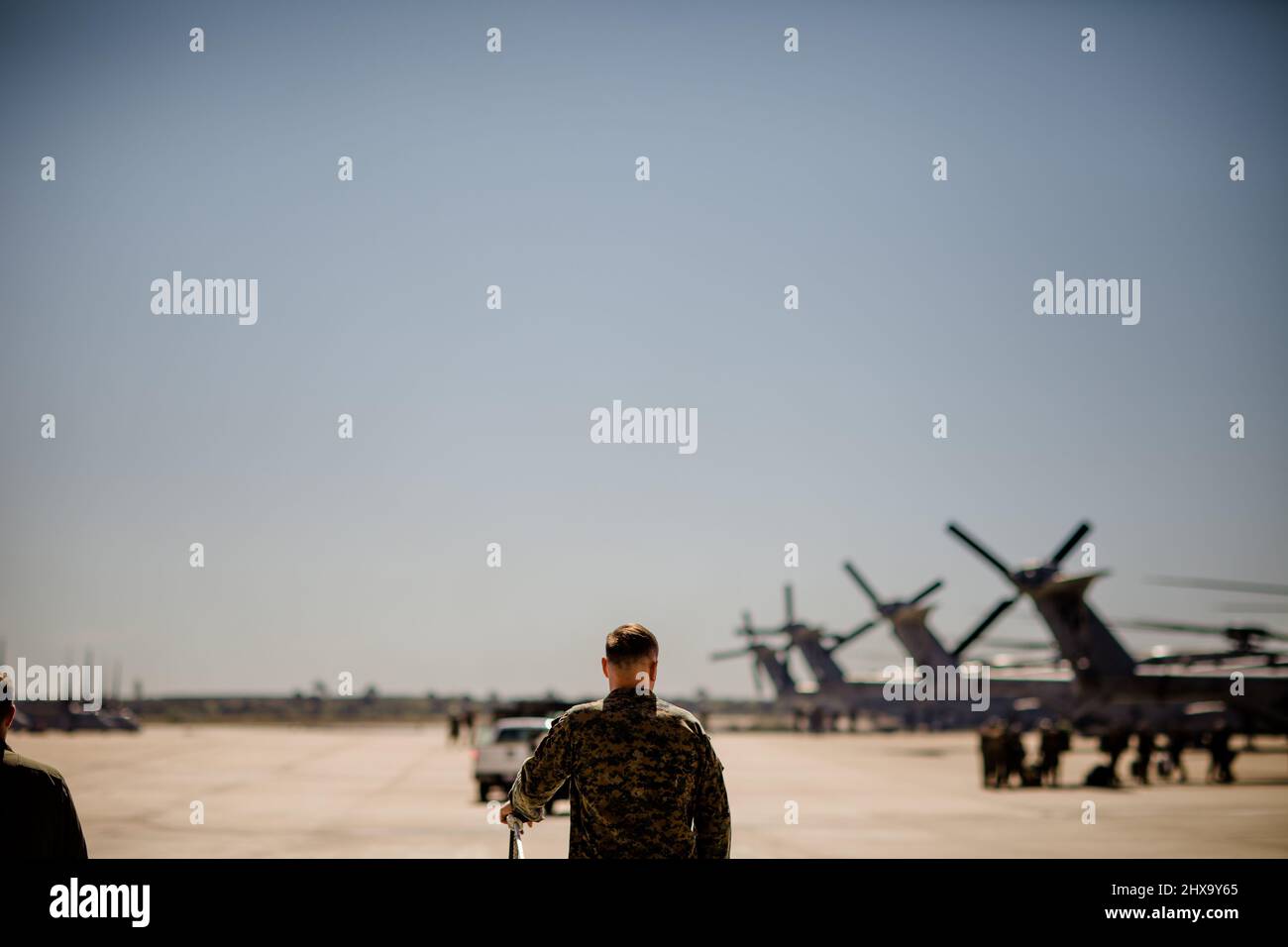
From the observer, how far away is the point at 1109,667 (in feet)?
136

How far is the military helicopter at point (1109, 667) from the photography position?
40.8 meters

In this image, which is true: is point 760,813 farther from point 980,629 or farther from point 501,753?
point 980,629

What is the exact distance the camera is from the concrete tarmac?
53.7 ft

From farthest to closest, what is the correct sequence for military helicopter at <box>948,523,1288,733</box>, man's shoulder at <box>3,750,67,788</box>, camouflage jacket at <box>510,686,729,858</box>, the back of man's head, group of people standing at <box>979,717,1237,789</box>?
military helicopter at <box>948,523,1288,733</box>
group of people standing at <box>979,717,1237,789</box>
the back of man's head
man's shoulder at <box>3,750,67,788</box>
camouflage jacket at <box>510,686,729,858</box>

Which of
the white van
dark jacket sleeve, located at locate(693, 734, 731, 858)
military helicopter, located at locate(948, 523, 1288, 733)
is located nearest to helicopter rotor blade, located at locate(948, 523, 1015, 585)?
military helicopter, located at locate(948, 523, 1288, 733)

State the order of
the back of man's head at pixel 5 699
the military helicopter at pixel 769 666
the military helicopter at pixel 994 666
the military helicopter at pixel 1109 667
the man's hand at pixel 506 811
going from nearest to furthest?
the man's hand at pixel 506 811
the back of man's head at pixel 5 699
the military helicopter at pixel 1109 667
the military helicopter at pixel 994 666
the military helicopter at pixel 769 666

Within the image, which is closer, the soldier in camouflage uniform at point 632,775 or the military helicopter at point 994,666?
the soldier in camouflage uniform at point 632,775

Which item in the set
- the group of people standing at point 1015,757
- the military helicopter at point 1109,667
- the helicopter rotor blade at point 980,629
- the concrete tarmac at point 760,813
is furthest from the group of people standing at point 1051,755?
the helicopter rotor blade at point 980,629

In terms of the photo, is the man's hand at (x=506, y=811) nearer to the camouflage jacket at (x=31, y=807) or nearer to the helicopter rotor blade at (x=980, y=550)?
the camouflage jacket at (x=31, y=807)

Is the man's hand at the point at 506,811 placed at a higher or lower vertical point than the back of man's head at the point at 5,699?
lower

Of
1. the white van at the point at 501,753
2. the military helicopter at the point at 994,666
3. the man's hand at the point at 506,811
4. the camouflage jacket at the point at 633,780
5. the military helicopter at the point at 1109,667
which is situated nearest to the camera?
the camouflage jacket at the point at 633,780

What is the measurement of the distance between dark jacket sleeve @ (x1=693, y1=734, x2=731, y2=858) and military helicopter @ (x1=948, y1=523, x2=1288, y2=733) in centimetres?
3957
